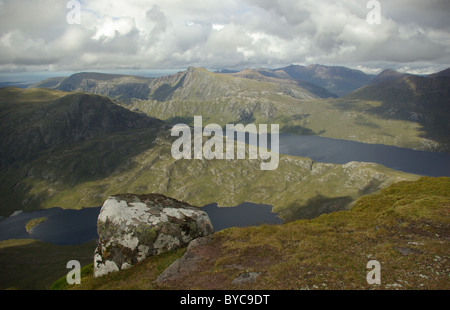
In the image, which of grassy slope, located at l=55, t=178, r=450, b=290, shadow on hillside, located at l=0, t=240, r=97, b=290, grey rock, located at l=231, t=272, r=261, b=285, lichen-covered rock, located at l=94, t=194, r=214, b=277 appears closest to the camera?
grassy slope, located at l=55, t=178, r=450, b=290

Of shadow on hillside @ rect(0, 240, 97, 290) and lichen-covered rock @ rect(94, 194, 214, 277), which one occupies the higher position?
lichen-covered rock @ rect(94, 194, 214, 277)

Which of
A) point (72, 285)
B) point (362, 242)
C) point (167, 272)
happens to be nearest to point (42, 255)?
point (72, 285)

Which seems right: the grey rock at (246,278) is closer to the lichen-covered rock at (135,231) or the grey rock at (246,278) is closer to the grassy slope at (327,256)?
the grassy slope at (327,256)

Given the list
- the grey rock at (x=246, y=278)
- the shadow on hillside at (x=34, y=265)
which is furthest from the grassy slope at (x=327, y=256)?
the shadow on hillside at (x=34, y=265)

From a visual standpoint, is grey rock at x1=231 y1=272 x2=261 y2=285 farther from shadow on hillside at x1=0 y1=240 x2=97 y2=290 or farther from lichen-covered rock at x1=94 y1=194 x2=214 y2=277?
shadow on hillside at x1=0 y1=240 x2=97 y2=290

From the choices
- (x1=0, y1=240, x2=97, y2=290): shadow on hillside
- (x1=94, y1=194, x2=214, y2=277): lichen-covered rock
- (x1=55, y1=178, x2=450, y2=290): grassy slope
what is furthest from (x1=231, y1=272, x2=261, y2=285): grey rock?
(x1=0, y1=240, x2=97, y2=290): shadow on hillside

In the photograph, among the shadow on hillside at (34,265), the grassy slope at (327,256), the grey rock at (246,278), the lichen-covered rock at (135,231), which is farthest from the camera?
the shadow on hillside at (34,265)
